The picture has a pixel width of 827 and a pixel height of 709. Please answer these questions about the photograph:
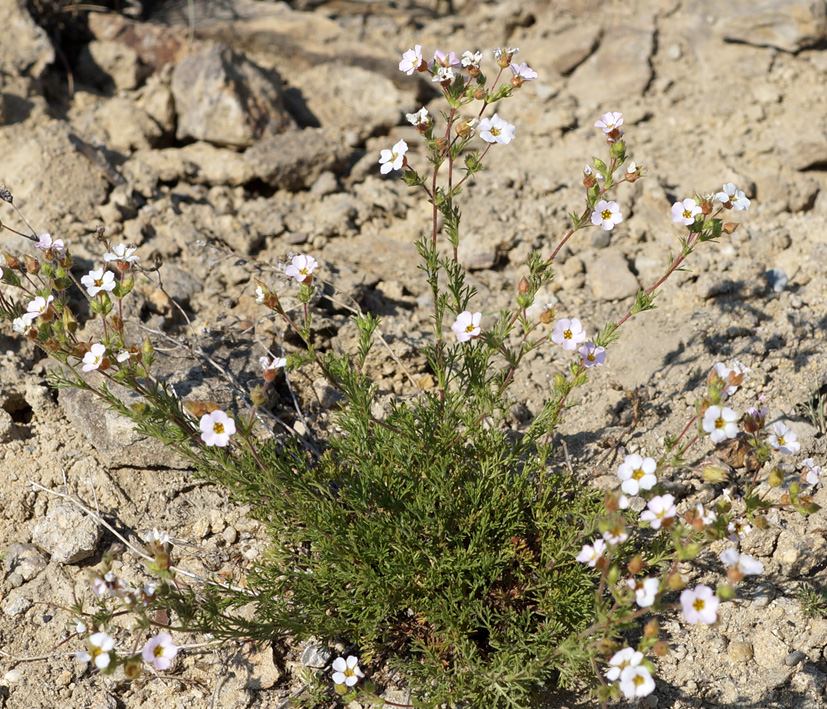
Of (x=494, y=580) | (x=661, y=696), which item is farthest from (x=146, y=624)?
(x=661, y=696)

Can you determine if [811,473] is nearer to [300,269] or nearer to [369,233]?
[300,269]

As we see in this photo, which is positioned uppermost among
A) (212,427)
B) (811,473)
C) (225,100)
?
(212,427)

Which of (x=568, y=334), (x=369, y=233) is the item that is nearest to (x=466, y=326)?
(x=568, y=334)

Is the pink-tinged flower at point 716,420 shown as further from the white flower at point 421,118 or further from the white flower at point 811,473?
the white flower at point 421,118

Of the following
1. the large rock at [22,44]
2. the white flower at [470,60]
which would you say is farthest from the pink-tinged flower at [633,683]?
the large rock at [22,44]

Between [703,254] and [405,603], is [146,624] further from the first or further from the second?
[703,254]
